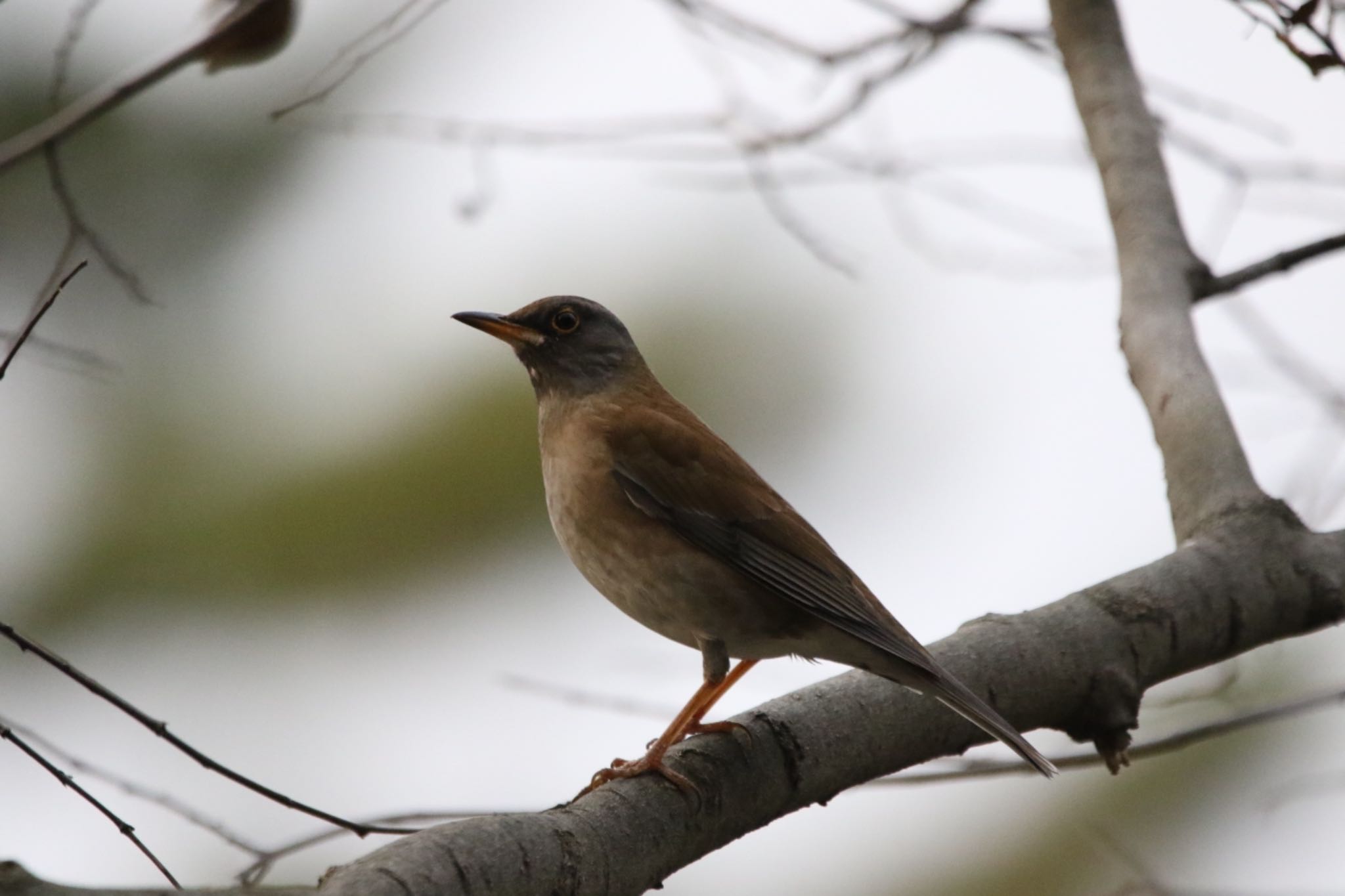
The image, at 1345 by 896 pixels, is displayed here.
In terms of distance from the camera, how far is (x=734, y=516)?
14.1 feet

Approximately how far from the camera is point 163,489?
891 cm

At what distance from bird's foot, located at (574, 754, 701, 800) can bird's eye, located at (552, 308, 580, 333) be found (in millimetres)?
2001

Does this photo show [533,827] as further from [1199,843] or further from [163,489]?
[163,489]

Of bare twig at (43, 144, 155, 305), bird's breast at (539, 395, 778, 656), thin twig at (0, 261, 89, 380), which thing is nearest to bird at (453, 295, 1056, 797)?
bird's breast at (539, 395, 778, 656)

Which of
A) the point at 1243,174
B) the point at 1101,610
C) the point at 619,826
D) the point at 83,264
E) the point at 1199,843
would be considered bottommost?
the point at 1199,843

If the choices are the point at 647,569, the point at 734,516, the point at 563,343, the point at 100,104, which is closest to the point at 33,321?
the point at 100,104

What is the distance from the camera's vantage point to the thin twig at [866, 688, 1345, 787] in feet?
11.1

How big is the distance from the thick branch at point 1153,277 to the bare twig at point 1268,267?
0.05m

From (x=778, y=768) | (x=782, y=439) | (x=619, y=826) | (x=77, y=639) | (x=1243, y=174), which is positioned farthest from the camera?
(x=782, y=439)

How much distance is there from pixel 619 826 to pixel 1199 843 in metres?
5.06

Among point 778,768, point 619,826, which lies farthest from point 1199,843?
point 619,826

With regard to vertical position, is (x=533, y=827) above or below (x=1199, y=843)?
above

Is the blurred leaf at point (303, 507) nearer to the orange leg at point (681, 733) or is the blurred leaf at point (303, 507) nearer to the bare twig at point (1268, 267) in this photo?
the orange leg at point (681, 733)

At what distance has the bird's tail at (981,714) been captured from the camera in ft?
10.9
